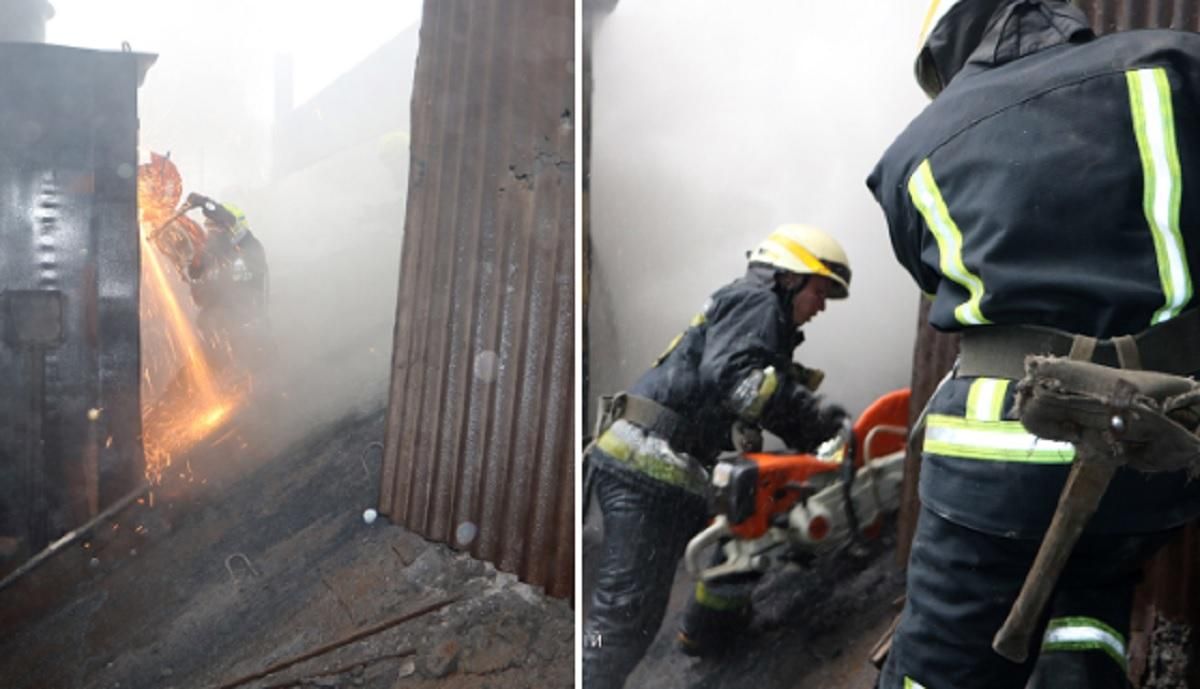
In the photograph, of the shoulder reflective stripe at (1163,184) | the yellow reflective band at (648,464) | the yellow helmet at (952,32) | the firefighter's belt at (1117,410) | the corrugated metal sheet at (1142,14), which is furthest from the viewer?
the yellow reflective band at (648,464)

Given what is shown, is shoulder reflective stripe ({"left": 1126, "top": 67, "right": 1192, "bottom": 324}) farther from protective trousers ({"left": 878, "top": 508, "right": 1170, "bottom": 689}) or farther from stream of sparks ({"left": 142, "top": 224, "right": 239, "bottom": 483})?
stream of sparks ({"left": 142, "top": 224, "right": 239, "bottom": 483})

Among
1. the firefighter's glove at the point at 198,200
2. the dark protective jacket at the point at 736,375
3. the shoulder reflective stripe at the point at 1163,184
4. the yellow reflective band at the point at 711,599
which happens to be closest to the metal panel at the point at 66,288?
the firefighter's glove at the point at 198,200

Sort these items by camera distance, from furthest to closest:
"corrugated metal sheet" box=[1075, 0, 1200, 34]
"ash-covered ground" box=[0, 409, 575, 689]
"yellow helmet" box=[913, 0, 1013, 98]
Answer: "ash-covered ground" box=[0, 409, 575, 689] < "corrugated metal sheet" box=[1075, 0, 1200, 34] < "yellow helmet" box=[913, 0, 1013, 98]

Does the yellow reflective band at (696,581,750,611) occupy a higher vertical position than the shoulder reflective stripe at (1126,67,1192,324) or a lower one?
lower

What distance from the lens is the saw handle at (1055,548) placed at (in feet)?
3.42

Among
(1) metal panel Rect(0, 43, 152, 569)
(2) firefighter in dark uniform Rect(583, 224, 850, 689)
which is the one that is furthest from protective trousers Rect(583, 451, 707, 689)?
(1) metal panel Rect(0, 43, 152, 569)

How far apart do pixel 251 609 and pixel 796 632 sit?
3.83ft

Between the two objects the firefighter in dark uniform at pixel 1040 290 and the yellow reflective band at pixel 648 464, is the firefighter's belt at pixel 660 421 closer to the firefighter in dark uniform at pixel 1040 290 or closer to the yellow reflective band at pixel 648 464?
the yellow reflective band at pixel 648 464

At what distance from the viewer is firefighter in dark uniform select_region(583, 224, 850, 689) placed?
6.68ft

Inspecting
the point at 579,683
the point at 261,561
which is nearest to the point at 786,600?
the point at 579,683

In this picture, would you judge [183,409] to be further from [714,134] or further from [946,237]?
[946,237]

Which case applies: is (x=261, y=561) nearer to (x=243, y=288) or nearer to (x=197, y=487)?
(x=197, y=487)

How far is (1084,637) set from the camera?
1.22 m

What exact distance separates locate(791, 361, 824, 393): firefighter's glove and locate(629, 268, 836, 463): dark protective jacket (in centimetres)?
3
